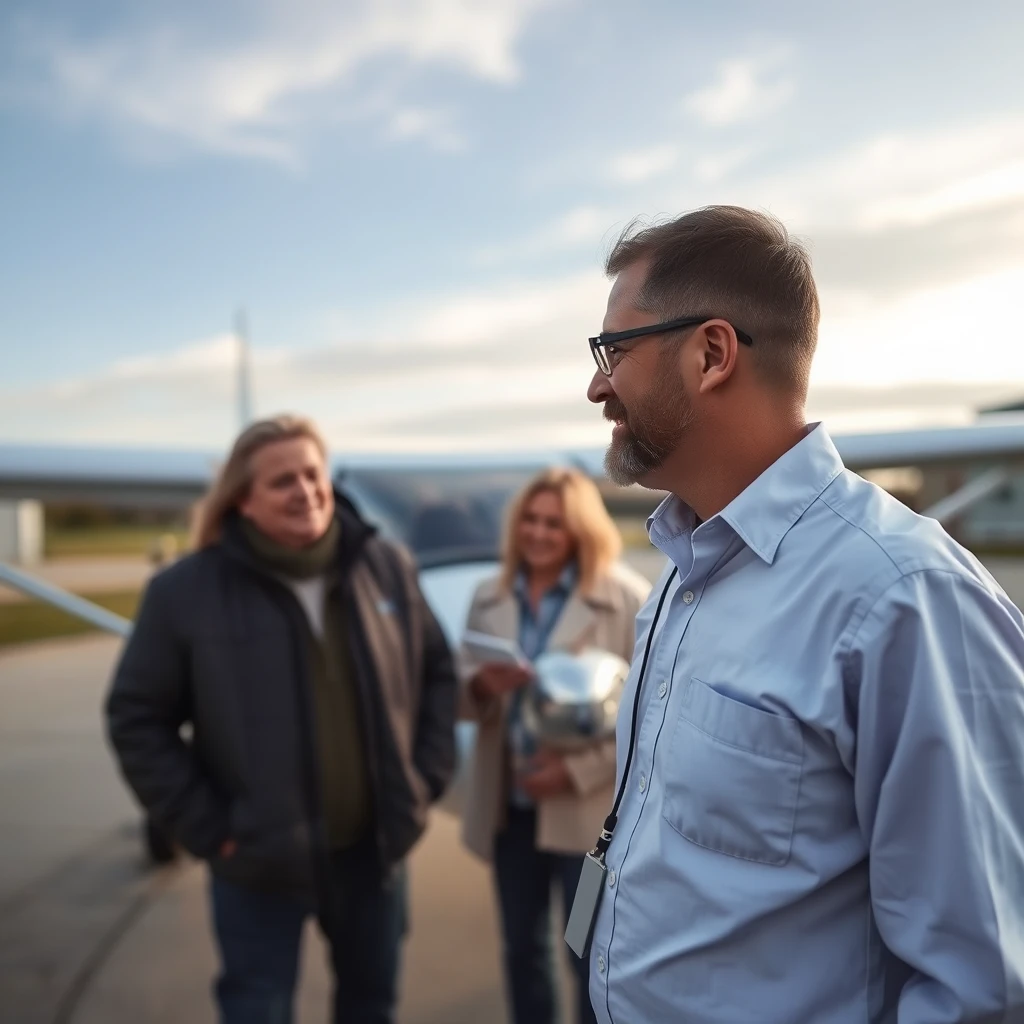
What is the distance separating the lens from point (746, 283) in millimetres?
1096

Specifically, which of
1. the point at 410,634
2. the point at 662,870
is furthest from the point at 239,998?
the point at 662,870

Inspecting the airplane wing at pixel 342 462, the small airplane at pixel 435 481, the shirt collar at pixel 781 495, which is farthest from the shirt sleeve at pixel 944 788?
the airplane wing at pixel 342 462

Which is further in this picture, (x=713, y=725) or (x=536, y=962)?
(x=536, y=962)

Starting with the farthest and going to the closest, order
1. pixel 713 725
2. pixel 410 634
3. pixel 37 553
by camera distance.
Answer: pixel 37 553, pixel 410 634, pixel 713 725

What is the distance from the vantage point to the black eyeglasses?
43.1 inches

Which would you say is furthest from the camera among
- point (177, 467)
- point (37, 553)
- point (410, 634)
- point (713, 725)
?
point (37, 553)

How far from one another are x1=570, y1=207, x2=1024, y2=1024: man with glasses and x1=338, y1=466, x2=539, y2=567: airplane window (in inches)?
121

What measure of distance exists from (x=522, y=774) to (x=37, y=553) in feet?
143

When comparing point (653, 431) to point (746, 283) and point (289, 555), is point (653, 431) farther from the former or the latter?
point (289, 555)

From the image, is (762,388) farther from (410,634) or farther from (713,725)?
(410,634)

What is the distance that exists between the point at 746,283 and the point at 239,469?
161cm

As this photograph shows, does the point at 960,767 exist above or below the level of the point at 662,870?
above

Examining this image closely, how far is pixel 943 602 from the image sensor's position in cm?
94

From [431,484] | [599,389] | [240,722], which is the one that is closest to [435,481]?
[431,484]
